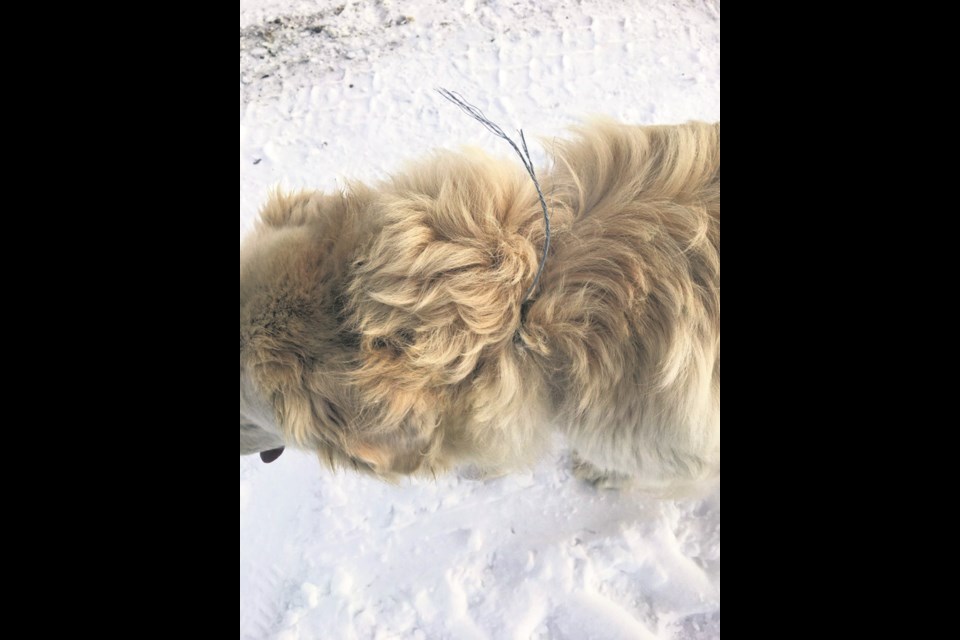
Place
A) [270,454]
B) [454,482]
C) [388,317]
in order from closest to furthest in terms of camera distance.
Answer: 1. [388,317]
2. [270,454]
3. [454,482]

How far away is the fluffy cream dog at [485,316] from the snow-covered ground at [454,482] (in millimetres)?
504

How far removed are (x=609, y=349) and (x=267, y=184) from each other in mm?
2668

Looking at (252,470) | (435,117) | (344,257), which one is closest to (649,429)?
(344,257)

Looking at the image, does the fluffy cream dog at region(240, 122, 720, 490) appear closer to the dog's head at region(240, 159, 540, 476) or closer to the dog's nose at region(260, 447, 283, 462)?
the dog's head at region(240, 159, 540, 476)

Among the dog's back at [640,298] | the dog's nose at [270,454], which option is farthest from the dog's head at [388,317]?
the dog's nose at [270,454]

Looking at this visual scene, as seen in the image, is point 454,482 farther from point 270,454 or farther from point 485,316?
point 485,316

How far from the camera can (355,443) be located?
150 centimetres

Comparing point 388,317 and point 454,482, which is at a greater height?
point 388,317

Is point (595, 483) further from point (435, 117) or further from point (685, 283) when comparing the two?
point (435, 117)

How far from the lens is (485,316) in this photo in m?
1.42

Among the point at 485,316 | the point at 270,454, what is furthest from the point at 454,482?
the point at 485,316

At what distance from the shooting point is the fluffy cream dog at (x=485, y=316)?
4.63 ft

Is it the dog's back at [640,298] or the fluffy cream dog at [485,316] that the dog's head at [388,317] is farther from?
the dog's back at [640,298]

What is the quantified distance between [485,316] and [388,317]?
0.25m
